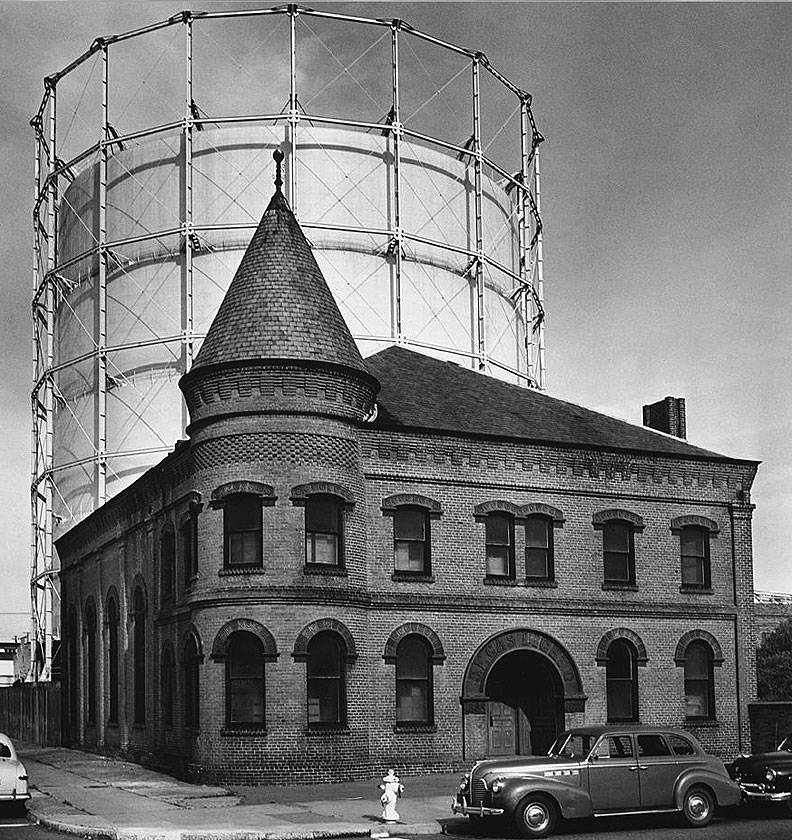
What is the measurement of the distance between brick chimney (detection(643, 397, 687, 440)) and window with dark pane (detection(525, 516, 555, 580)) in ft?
27.7

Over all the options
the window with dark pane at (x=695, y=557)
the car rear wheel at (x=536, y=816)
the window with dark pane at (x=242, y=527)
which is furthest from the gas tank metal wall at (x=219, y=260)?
the car rear wheel at (x=536, y=816)

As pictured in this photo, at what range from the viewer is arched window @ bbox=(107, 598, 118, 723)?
3738cm

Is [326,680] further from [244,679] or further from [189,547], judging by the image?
[189,547]

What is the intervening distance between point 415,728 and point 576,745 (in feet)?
30.3

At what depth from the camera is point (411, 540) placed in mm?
30109

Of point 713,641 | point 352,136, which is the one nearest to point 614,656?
point 713,641

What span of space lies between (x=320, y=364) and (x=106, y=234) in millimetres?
26984

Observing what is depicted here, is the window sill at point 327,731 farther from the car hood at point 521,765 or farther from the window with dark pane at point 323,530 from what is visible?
the car hood at point 521,765

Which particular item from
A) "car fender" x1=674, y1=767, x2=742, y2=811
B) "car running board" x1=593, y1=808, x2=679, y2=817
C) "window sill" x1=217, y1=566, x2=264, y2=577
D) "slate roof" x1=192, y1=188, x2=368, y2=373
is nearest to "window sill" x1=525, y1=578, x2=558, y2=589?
"slate roof" x1=192, y1=188, x2=368, y2=373

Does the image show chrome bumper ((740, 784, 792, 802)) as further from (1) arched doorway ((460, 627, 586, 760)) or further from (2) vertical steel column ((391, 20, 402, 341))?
(2) vertical steel column ((391, 20, 402, 341))

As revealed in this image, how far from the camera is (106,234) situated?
52.7 m

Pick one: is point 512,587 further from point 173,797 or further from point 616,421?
point 173,797

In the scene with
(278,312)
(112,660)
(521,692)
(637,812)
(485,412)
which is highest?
(278,312)

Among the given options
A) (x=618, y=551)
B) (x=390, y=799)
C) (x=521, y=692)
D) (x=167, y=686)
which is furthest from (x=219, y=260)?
(x=390, y=799)
